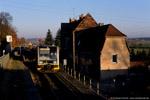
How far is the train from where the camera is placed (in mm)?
22641

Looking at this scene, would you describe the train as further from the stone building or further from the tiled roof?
the tiled roof

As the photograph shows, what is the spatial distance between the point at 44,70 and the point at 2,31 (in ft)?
131

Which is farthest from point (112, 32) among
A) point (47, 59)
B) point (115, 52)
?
point (47, 59)

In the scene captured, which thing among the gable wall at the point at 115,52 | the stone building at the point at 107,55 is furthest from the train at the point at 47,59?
the gable wall at the point at 115,52

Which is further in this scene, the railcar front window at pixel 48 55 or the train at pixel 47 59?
the railcar front window at pixel 48 55

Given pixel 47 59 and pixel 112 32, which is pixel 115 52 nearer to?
pixel 112 32

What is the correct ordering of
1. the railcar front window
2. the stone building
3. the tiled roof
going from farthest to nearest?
the tiled roof < the stone building < the railcar front window

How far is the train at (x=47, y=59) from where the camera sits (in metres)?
22.6

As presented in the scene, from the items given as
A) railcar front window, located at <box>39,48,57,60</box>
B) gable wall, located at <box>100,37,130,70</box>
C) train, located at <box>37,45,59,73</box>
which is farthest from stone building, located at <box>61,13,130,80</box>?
railcar front window, located at <box>39,48,57,60</box>

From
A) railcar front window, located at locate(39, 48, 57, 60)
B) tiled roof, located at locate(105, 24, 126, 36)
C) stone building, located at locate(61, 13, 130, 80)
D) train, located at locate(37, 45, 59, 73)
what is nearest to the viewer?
train, located at locate(37, 45, 59, 73)

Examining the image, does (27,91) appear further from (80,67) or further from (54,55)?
(80,67)

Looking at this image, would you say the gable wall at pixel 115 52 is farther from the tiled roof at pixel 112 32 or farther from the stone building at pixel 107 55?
the tiled roof at pixel 112 32

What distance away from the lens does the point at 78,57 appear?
31.3 metres

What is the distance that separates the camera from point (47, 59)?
23.1m
